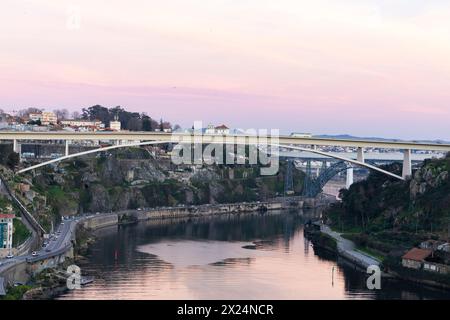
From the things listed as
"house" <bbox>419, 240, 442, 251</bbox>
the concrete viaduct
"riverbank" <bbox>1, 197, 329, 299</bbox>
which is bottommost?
"riverbank" <bbox>1, 197, 329, 299</bbox>

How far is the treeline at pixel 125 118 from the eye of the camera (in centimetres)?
4881

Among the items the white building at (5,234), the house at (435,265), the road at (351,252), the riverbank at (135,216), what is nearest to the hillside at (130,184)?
the riverbank at (135,216)

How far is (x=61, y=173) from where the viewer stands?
32.0 meters

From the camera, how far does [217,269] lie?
18.6 metres

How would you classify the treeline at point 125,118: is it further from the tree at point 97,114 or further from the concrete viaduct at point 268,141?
the concrete viaduct at point 268,141

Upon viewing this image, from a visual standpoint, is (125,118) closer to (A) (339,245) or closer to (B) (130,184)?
(B) (130,184)

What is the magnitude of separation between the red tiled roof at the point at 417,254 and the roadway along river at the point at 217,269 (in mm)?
1080

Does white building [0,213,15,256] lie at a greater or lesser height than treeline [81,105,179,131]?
lesser

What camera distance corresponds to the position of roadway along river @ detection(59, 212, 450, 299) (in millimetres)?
15539

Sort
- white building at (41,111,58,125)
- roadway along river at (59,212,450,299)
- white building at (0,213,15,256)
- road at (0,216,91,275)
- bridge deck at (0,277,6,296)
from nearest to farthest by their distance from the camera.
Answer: bridge deck at (0,277,6,296)
roadway along river at (59,212,450,299)
road at (0,216,91,275)
white building at (0,213,15,256)
white building at (41,111,58,125)

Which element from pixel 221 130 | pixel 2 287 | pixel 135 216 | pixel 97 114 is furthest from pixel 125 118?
pixel 2 287

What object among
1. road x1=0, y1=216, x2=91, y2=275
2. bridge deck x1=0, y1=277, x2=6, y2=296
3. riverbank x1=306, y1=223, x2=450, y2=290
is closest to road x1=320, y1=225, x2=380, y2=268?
riverbank x1=306, y1=223, x2=450, y2=290

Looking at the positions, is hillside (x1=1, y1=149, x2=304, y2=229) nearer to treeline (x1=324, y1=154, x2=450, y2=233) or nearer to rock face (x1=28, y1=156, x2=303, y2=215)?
rock face (x1=28, y1=156, x2=303, y2=215)

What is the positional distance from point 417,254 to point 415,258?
24cm
